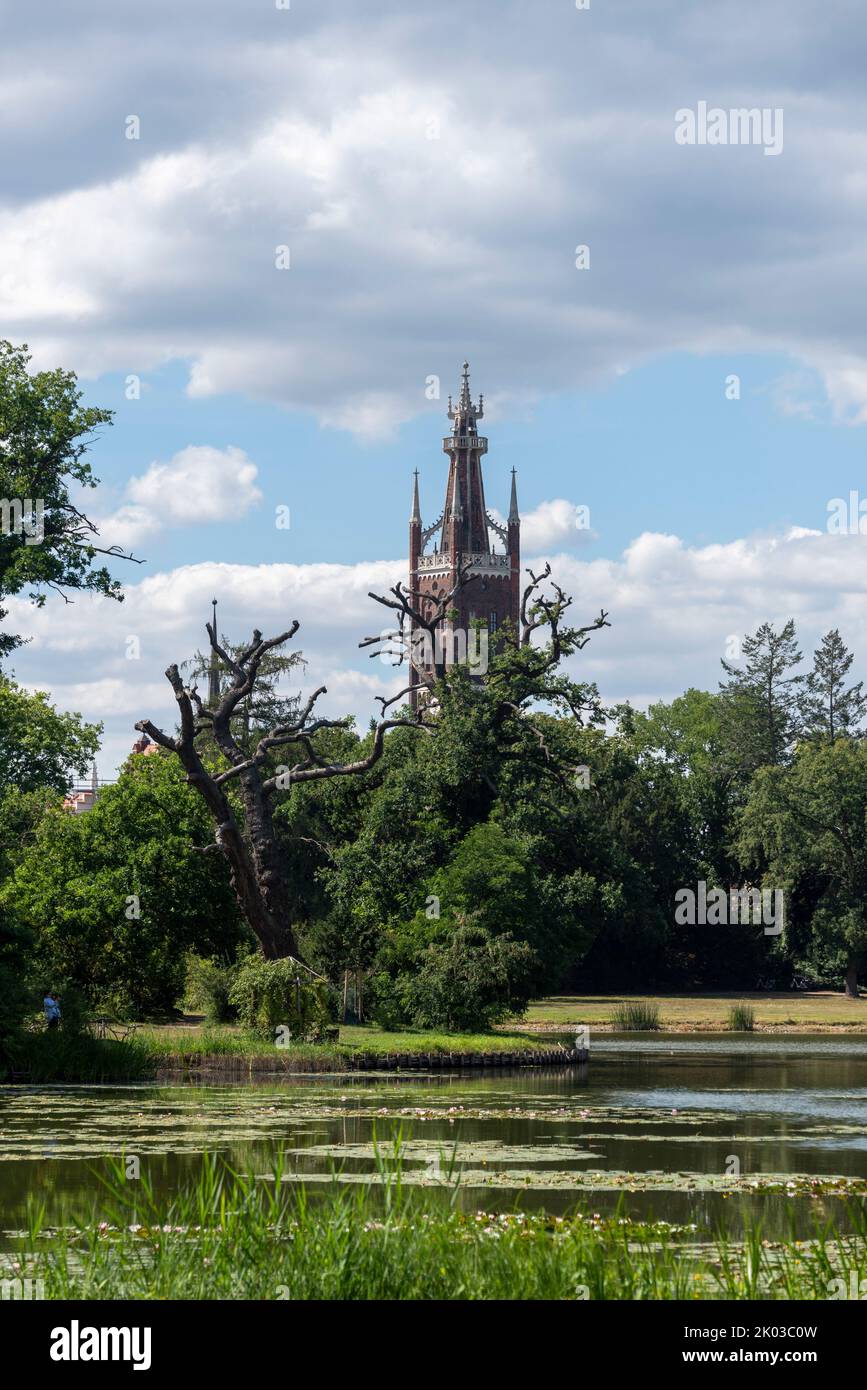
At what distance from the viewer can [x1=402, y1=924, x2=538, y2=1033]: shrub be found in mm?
38250

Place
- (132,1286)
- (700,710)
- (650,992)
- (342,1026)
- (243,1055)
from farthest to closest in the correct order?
1. (700,710)
2. (650,992)
3. (342,1026)
4. (243,1055)
5. (132,1286)

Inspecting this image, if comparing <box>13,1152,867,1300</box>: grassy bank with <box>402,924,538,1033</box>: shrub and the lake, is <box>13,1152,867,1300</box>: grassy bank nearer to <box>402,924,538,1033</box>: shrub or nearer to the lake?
the lake

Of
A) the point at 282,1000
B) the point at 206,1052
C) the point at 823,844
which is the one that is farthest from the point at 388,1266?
the point at 823,844

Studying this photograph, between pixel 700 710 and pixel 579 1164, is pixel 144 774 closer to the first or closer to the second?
pixel 579 1164

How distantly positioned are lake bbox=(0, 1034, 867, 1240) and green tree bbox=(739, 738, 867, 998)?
140ft

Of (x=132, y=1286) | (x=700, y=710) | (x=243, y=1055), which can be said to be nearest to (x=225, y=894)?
(x=243, y=1055)

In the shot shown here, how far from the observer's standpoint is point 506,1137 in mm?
21969

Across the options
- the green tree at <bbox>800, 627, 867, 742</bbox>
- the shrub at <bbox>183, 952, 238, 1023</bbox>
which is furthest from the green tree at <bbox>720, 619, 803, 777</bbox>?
the shrub at <bbox>183, 952, 238, 1023</bbox>

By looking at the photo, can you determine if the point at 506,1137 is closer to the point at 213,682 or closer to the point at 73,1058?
the point at 73,1058

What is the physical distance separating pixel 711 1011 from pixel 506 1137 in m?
43.5

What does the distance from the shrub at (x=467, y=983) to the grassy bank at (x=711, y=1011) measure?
12.8 m

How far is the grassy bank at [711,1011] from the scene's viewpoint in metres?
57.3

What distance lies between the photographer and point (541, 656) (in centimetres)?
4856

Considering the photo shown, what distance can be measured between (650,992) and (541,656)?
34.5 metres
